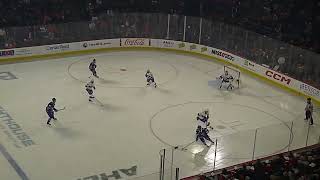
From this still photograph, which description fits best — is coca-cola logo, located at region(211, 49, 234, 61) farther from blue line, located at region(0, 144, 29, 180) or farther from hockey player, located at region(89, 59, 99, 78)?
blue line, located at region(0, 144, 29, 180)

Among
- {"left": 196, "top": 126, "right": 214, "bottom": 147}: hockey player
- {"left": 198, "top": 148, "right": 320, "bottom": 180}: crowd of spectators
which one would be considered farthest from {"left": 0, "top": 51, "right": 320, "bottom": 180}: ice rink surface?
{"left": 198, "top": 148, "right": 320, "bottom": 180}: crowd of spectators

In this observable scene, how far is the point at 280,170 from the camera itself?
10492 mm

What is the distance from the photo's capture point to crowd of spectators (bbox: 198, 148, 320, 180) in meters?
10.1

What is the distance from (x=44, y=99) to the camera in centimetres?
1669

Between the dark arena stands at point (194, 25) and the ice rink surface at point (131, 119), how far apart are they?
3.20 ft

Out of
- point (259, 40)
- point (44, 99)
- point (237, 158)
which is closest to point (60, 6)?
point (44, 99)

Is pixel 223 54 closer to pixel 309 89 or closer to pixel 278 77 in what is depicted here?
pixel 278 77

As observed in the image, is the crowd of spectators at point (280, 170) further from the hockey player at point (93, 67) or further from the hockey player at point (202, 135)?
the hockey player at point (93, 67)

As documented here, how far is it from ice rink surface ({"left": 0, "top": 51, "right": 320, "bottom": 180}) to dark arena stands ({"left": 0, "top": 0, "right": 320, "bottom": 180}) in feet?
3.20

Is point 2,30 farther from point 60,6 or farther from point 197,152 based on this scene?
point 197,152

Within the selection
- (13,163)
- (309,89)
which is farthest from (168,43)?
(13,163)

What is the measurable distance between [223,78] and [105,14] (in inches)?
266

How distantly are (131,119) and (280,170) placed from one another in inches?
237

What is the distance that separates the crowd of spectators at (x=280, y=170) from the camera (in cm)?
1011
